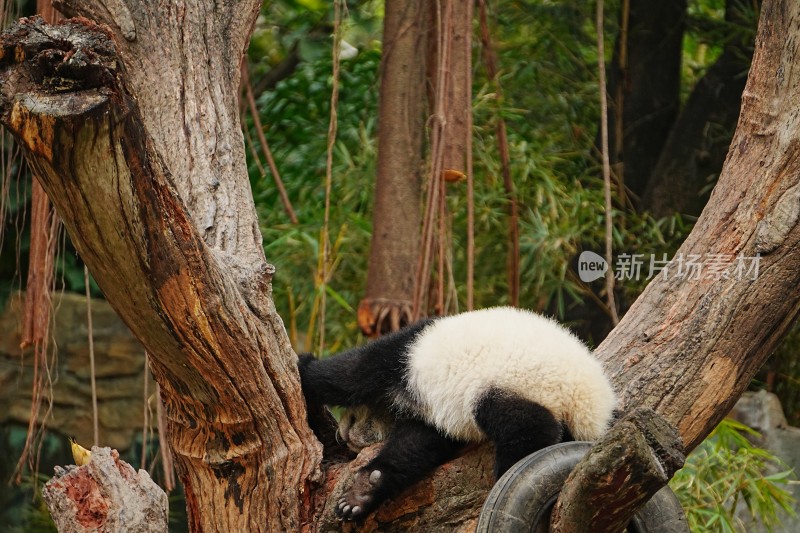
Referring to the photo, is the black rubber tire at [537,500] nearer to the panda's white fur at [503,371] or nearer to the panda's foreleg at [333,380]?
the panda's white fur at [503,371]

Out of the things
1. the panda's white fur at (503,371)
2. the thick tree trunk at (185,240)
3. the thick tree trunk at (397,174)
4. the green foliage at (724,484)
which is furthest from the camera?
the green foliage at (724,484)

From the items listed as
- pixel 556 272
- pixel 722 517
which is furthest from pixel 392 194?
pixel 722 517

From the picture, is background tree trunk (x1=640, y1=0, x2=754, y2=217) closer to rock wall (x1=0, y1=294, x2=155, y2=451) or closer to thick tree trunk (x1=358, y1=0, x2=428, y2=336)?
thick tree trunk (x1=358, y1=0, x2=428, y2=336)

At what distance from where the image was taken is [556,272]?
12.3 ft

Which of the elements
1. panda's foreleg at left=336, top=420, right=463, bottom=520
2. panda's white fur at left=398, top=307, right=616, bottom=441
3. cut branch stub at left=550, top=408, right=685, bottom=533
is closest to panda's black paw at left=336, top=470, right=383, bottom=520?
panda's foreleg at left=336, top=420, right=463, bottom=520

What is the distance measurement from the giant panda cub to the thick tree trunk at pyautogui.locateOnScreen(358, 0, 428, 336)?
0.57 meters

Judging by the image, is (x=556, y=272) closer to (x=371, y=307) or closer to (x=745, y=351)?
(x=371, y=307)

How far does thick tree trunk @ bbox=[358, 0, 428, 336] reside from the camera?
288 cm

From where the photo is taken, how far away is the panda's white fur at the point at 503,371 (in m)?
1.97

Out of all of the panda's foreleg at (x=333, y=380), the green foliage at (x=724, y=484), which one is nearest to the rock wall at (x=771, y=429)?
the green foliage at (x=724, y=484)

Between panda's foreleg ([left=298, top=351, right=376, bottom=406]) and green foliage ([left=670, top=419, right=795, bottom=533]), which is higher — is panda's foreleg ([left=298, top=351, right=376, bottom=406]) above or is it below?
above

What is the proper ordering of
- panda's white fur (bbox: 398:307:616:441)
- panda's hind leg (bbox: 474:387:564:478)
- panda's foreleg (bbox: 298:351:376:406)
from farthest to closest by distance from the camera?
panda's foreleg (bbox: 298:351:376:406)
panda's white fur (bbox: 398:307:616:441)
panda's hind leg (bbox: 474:387:564:478)

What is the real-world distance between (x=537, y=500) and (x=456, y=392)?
486 mm

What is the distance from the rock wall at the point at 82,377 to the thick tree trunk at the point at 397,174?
2644 millimetres
